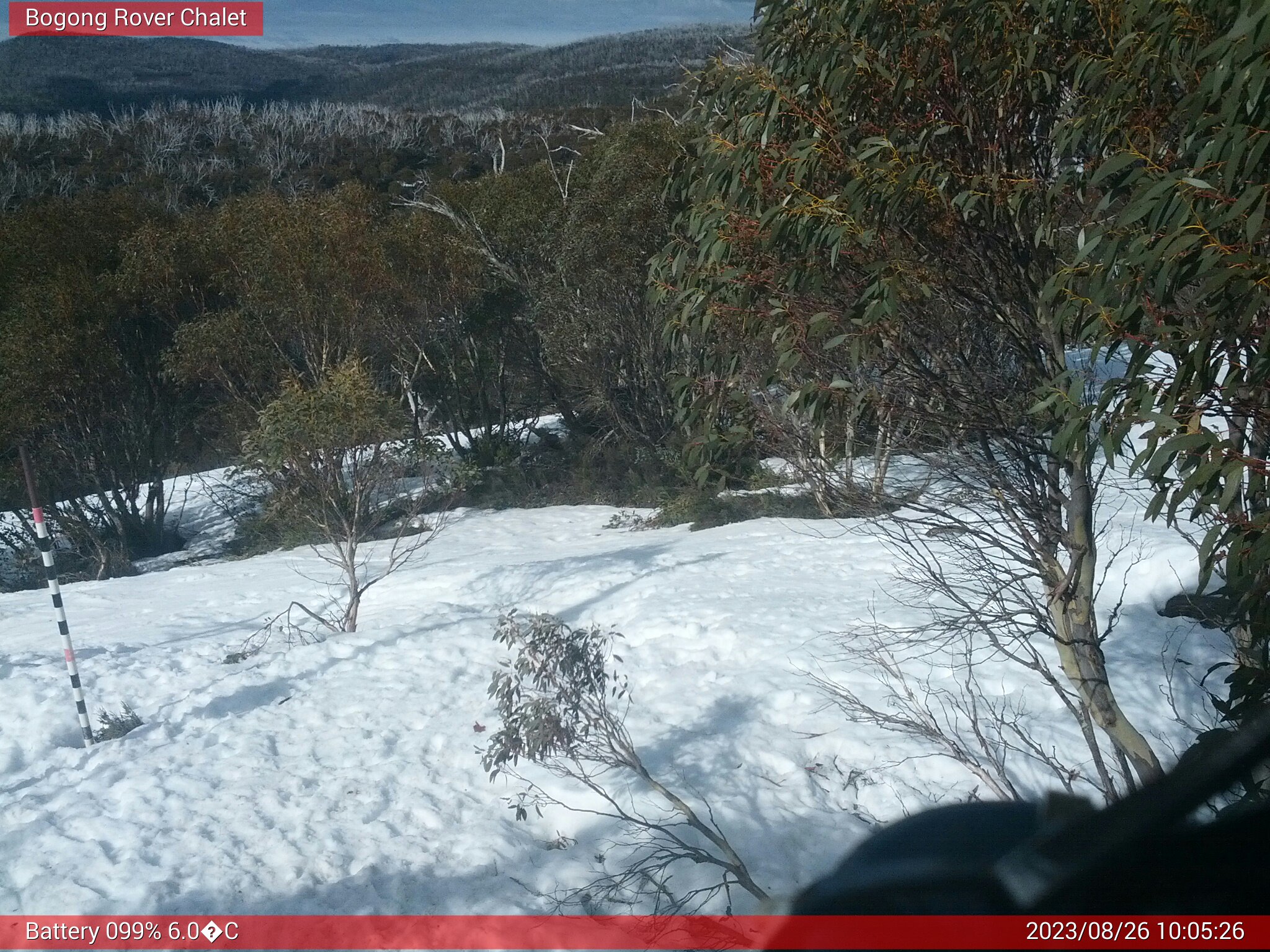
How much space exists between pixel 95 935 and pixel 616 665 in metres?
3.89

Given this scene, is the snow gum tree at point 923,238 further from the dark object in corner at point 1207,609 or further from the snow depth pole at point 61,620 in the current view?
the snow depth pole at point 61,620

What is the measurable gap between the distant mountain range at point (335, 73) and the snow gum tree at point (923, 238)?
15.4 meters

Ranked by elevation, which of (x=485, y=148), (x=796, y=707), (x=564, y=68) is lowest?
(x=796, y=707)

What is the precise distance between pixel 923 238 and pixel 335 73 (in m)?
36.0

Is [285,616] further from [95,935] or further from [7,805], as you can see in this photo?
[95,935]

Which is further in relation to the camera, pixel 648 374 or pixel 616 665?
pixel 648 374

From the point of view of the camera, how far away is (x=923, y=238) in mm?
3877

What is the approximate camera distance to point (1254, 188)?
2338 millimetres

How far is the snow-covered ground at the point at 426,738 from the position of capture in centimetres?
436

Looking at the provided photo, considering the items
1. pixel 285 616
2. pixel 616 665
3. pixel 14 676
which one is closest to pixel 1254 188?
pixel 616 665

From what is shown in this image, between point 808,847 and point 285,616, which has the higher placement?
point 808,847

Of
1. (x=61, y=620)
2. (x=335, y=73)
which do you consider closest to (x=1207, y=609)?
(x=61, y=620)

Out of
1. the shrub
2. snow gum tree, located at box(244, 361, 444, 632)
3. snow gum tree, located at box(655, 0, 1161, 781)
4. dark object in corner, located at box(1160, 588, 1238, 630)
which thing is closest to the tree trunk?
snow gum tree, located at box(655, 0, 1161, 781)

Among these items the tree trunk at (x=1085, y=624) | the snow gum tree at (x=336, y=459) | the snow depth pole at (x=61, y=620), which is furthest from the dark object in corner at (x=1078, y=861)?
the snow gum tree at (x=336, y=459)
